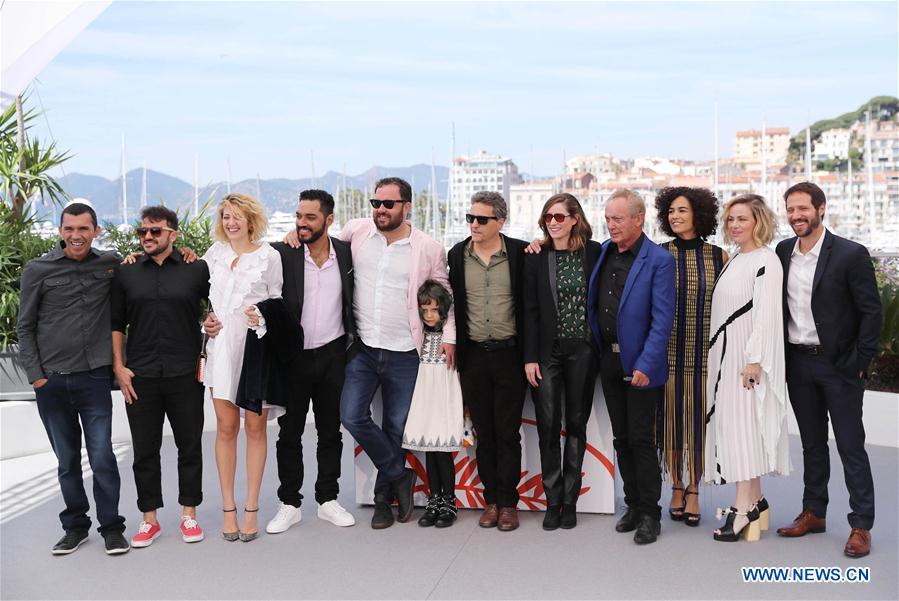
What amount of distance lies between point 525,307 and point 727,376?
1001 mm

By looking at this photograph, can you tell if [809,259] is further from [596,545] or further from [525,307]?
[596,545]

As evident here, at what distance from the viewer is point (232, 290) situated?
4.40 meters

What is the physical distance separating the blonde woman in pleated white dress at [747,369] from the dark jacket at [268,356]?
6.62 feet

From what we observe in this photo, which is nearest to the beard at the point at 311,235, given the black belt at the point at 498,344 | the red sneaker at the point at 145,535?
the black belt at the point at 498,344

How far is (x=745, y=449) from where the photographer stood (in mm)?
4387

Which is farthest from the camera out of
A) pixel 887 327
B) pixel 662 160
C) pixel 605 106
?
pixel 662 160

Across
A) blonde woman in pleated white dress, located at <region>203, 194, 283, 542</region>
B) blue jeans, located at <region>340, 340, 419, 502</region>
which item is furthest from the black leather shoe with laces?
blue jeans, located at <region>340, 340, 419, 502</region>

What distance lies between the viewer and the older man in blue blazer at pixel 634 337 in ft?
14.2

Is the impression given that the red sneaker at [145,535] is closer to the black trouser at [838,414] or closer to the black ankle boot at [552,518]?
the black ankle boot at [552,518]

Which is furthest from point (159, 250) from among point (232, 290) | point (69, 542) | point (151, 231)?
point (69, 542)

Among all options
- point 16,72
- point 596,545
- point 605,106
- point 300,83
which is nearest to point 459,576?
point 596,545

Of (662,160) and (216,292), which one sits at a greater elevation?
(662,160)

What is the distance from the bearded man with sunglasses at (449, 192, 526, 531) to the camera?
15.1ft

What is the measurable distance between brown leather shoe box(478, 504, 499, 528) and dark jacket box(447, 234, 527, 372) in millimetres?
A: 722
